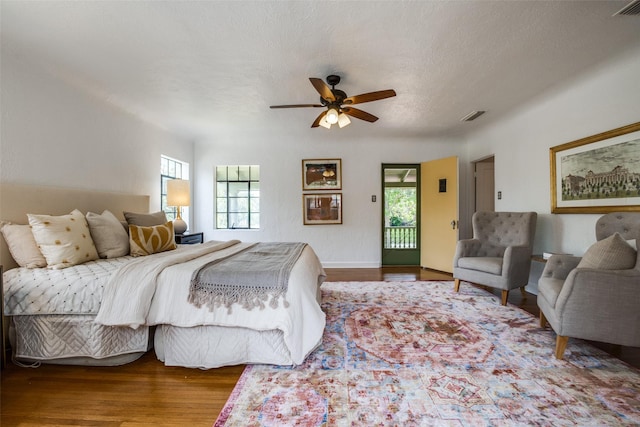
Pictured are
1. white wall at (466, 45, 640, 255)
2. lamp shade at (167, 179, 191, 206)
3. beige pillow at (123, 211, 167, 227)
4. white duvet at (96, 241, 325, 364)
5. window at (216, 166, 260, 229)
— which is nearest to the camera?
white duvet at (96, 241, 325, 364)

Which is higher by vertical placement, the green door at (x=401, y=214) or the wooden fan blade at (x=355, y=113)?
the wooden fan blade at (x=355, y=113)

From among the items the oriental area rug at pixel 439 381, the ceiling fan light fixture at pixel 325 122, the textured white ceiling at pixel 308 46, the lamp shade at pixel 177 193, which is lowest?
the oriental area rug at pixel 439 381

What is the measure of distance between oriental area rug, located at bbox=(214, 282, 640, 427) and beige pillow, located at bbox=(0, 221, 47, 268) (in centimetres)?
176

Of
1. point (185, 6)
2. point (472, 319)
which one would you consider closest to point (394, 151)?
point (472, 319)

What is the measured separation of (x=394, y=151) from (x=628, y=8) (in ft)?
11.0

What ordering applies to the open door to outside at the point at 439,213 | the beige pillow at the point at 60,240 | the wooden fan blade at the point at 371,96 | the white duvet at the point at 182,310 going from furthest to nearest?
1. the open door to outside at the point at 439,213
2. the wooden fan blade at the point at 371,96
3. the beige pillow at the point at 60,240
4. the white duvet at the point at 182,310

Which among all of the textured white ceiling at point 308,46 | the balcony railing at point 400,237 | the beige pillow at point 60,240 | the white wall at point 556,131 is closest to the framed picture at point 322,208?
the balcony railing at point 400,237

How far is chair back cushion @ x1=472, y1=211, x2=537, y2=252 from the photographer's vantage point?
3.22m

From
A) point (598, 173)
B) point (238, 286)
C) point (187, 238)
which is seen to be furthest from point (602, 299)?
point (187, 238)

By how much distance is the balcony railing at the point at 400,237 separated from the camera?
5234 mm

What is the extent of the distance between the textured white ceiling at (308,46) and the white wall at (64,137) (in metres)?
0.16

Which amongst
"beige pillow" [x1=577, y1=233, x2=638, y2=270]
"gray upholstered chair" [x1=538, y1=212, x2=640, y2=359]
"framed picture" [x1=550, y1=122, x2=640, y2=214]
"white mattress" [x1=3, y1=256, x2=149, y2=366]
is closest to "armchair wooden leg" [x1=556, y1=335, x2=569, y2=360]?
"gray upholstered chair" [x1=538, y1=212, x2=640, y2=359]

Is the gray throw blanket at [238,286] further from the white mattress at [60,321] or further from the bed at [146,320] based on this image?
the white mattress at [60,321]

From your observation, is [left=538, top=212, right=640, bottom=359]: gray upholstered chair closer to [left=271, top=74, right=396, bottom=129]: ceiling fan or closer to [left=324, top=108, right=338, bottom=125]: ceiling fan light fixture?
[left=271, top=74, right=396, bottom=129]: ceiling fan
